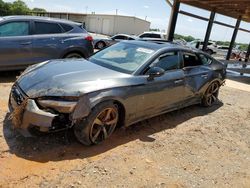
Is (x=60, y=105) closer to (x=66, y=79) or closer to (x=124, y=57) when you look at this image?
(x=66, y=79)

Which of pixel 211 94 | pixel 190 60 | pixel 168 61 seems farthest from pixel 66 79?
pixel 211 94

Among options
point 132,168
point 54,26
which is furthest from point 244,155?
point 54,26

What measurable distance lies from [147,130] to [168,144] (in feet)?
1.76

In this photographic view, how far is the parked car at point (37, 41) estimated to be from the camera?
6.86m

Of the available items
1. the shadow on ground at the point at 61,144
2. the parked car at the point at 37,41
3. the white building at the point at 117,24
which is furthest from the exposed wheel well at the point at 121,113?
the white building at the point at 117,24

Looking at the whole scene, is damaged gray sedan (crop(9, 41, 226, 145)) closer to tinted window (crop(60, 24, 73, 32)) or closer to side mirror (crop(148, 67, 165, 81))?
side mirror (crop(148, 67, 165, 81))

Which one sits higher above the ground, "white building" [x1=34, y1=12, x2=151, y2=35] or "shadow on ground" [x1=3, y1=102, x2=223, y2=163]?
"shadow on ground" [x1=3, y1=102, x2=223, y2=163]

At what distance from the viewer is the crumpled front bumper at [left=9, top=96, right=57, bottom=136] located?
11.5ft

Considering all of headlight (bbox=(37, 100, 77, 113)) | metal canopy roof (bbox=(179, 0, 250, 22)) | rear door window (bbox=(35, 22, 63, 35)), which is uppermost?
metal canopy roof (bbox=(179, 0, 250, 22))

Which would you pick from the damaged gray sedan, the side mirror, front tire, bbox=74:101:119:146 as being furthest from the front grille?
the side mirror

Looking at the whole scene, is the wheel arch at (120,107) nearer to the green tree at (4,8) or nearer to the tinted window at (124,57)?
the tinted window at (124,57)

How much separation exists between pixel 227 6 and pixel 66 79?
12.4 meters

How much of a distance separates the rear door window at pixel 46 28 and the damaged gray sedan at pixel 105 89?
2.75m

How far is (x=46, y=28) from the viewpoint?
7539mm
